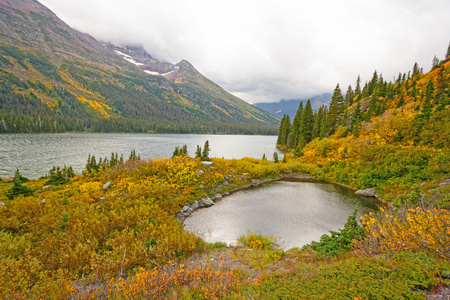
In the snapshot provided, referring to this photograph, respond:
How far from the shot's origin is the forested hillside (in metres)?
23.6

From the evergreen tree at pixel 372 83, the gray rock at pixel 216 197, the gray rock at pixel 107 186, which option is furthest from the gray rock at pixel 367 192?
the evergreen tree at pixel 372 83

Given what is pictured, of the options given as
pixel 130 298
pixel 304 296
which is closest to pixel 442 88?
pixel 304 296

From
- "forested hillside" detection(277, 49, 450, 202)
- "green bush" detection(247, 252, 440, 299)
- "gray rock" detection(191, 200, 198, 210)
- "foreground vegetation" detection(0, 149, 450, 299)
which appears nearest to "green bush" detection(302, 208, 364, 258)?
"foreground vegetation" detection(0, 149, 450, 299)

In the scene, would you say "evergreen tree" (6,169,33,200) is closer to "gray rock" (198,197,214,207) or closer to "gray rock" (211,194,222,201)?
"gray rock" (198,197,214,207)

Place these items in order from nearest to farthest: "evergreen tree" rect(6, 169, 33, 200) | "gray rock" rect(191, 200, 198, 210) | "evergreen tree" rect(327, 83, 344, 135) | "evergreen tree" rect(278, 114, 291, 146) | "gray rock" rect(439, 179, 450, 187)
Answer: "evergreen tree" rect(6, 169, 33, 200), "gray rock" rect(439, 179, 450, 187), "gray rock" rect(191, 200, 198, 210), "evergreen tree" rect(327, 83, 344, 135), "evergreen tree" rect(278, 114, 291, 146)

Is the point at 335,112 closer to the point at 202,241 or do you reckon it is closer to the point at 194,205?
the point at 194,205

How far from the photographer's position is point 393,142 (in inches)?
1272

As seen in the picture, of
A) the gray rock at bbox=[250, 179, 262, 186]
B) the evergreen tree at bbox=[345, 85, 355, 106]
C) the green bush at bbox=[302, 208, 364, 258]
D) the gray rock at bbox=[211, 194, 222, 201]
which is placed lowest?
the gray rock at bbox=[211, 194, 222, 201]

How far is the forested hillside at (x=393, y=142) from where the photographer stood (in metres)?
23.6

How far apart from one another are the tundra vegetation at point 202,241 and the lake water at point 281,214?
6.46 ft

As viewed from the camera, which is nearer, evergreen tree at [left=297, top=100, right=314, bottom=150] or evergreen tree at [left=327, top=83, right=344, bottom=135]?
evergreen tree at [left=327, top=83, right=344, bottom=135]

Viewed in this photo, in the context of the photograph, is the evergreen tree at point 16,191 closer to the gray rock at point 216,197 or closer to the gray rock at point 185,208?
the gray rock at point 185,208

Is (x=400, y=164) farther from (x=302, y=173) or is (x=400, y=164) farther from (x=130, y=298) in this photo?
(x=130, y=298)

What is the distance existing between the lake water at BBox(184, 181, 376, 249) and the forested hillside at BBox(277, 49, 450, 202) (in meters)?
4.74
